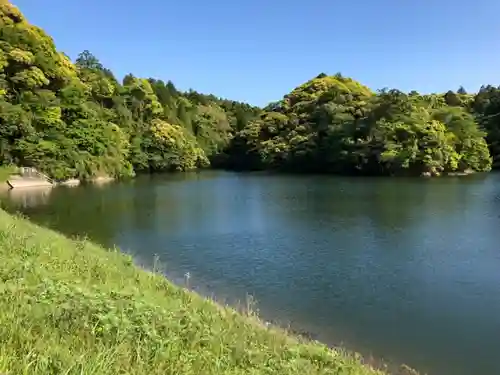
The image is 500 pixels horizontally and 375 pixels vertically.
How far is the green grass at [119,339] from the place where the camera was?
3.77m

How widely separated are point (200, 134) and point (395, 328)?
78.5 meters

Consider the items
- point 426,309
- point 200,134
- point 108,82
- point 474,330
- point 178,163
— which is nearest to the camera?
point 474,330

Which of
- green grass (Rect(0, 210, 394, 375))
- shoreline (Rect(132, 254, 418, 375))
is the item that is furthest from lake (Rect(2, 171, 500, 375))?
green grass (Rect(0, 210, 394, 375))

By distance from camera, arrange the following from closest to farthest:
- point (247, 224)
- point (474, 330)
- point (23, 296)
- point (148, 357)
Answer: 1. point (148, 357)
2. point (23, 296)
3. point (474, 330)
4. point (247, 224)

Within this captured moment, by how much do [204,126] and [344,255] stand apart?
72694 mm

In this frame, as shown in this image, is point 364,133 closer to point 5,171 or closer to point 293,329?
point 5,171

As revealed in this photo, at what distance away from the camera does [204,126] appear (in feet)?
288

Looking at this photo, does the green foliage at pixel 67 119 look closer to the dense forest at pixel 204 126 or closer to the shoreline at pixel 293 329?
the dense forest at pixel 204 126

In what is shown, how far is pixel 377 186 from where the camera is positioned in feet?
142

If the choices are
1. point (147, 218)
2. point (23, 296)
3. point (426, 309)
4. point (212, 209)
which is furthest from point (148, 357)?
point (212, 209)

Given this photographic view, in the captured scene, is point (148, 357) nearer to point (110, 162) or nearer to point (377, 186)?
point (377, 186)

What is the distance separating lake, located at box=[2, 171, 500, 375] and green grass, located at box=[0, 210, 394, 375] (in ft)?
10.6

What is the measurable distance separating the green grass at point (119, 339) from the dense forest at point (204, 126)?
131 feet

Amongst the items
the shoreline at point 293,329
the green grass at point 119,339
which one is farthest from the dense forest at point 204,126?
the green grass at point 119,339
